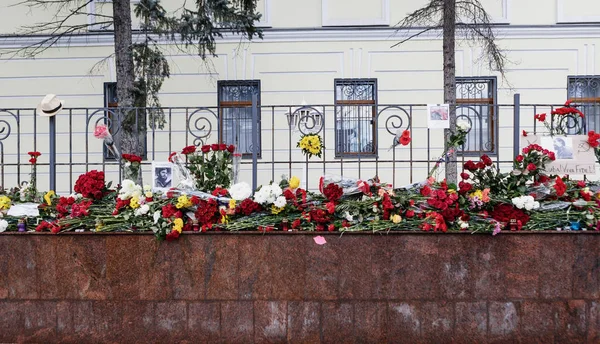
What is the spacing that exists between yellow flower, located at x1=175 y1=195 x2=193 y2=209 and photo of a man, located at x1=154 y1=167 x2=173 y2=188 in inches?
19.2

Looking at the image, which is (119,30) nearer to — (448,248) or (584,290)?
(448,248)

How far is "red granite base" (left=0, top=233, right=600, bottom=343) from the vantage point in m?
5.47

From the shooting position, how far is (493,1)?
41.4 feet

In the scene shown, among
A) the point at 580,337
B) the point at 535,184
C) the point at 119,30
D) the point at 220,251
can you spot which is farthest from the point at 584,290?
the point at 119,30

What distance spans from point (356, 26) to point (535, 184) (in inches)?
295

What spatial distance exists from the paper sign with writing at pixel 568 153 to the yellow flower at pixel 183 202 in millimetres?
3466

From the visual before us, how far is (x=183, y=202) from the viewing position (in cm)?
556

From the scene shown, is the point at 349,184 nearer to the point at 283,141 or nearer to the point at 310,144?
the point at 310,144

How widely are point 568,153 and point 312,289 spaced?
3.03 m

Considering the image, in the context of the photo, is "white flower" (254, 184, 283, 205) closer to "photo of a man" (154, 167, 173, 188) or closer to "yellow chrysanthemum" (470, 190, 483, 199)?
"photo of a man" (154, 167, 173, 188)

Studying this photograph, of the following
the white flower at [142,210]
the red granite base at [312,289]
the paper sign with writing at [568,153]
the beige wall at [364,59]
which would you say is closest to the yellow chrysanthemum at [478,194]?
the red granite base at [312,289]

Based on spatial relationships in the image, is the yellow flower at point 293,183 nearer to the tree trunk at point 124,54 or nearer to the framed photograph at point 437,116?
the framed photograph at point 437,116

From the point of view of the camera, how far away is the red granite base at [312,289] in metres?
5.47

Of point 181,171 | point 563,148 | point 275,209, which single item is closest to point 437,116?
point 563,148
